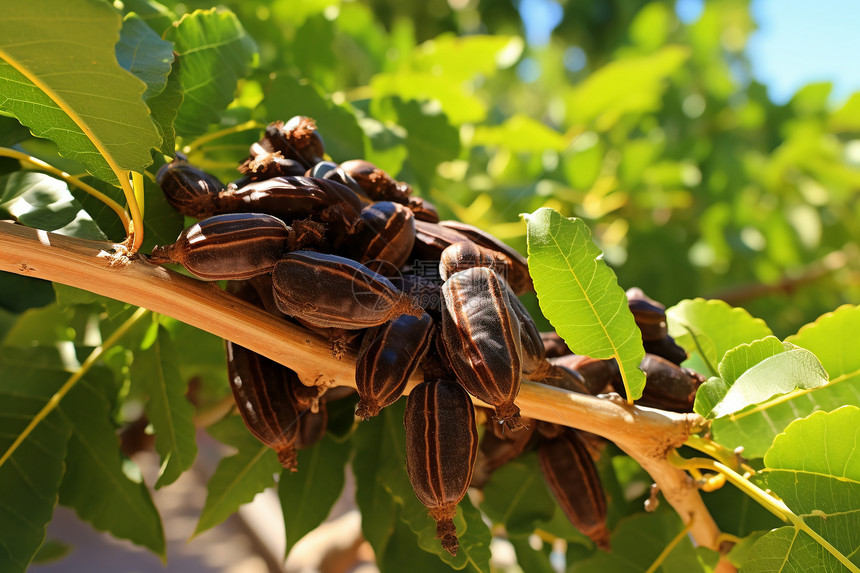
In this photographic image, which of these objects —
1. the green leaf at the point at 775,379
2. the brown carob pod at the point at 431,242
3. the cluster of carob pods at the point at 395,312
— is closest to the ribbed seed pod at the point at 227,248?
the cluster of carob pods at the point at 395,312

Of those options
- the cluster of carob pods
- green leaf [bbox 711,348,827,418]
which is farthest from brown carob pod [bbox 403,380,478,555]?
green leaf [bbox 711,348,827,418]

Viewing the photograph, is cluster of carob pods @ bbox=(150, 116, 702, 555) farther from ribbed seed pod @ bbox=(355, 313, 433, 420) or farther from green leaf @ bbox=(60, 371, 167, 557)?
green leaf @ bbox=(60, 371, 167, 557)

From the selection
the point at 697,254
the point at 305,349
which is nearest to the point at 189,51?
the point at 305,349

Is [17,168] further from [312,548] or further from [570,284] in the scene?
[312,548]

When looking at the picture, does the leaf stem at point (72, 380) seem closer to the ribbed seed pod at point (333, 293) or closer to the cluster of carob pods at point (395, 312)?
the cluster of carob pods at point (395, 312)

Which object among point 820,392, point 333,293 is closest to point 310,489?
point 333,293

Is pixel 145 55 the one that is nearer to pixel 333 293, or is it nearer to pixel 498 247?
pixel 333 293

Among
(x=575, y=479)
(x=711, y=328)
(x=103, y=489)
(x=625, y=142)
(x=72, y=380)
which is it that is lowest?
(x=103, y=489)
